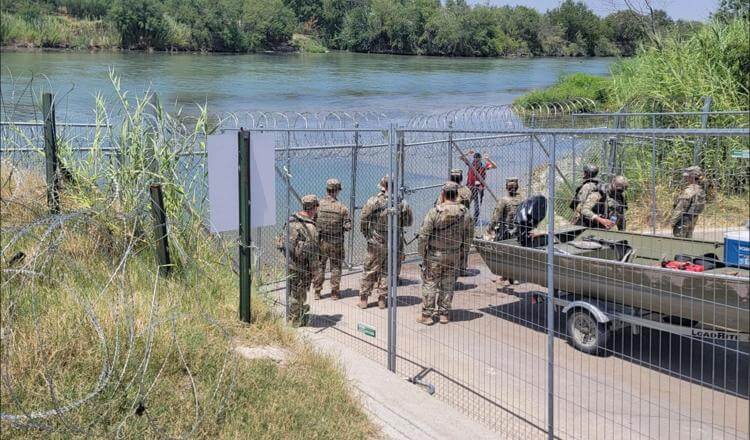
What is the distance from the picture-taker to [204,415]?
453cm

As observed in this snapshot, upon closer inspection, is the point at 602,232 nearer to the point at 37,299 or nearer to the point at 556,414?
the point at 556,414

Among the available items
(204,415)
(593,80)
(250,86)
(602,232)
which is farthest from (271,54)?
(204,415)

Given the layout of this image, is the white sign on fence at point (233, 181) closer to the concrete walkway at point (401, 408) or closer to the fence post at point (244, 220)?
the fence post at point (244, 220)

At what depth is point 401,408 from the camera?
18.5 feet

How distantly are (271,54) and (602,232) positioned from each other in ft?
140

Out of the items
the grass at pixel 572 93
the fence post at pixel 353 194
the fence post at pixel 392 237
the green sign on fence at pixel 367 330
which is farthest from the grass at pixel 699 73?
the grass at pixel 572 93

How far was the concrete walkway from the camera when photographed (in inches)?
208

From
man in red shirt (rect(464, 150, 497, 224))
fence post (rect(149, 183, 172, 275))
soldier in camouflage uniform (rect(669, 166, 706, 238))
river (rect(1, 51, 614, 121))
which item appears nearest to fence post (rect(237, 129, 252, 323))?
fence post (rect(149, 183, 172, 275))

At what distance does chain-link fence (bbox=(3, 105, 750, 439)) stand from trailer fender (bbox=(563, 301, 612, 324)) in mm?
20

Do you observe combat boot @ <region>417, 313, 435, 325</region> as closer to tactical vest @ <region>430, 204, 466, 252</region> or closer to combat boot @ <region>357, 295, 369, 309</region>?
tactical vest @ <region>430, 204, 466, 252</region>

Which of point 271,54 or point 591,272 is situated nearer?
point 591,272

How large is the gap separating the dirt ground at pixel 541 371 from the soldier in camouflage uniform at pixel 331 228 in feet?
1.50

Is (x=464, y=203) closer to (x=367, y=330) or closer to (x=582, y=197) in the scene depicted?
(x=582, y=197)

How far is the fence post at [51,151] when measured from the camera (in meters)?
6.75
